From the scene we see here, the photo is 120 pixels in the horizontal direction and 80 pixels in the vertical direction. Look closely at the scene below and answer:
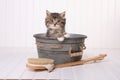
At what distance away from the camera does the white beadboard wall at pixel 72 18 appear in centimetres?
322

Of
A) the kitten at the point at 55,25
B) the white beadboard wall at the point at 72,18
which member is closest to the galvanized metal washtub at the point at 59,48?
the kitten at the point at 55,25

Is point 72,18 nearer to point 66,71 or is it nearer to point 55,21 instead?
point 55,21

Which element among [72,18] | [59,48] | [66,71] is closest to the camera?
[66,71]

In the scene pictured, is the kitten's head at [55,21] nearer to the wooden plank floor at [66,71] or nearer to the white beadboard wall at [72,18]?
the wooden plank floor at [66,71]

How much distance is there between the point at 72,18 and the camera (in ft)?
10.6

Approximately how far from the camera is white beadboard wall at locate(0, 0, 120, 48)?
3225 mm

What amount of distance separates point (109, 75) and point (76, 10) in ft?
4.90

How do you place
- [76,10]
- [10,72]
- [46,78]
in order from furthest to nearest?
[76,10], [10,72], [46,78]

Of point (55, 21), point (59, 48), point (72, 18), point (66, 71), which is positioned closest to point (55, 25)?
point (55, 21)

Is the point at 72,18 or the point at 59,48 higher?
the point at 72,18

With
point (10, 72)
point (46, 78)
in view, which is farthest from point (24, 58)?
point (46, 78)

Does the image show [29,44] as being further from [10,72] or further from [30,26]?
[10,72]

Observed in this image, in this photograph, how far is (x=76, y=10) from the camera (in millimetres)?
3227

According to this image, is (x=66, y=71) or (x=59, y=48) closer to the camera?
(x=66, y=71)
